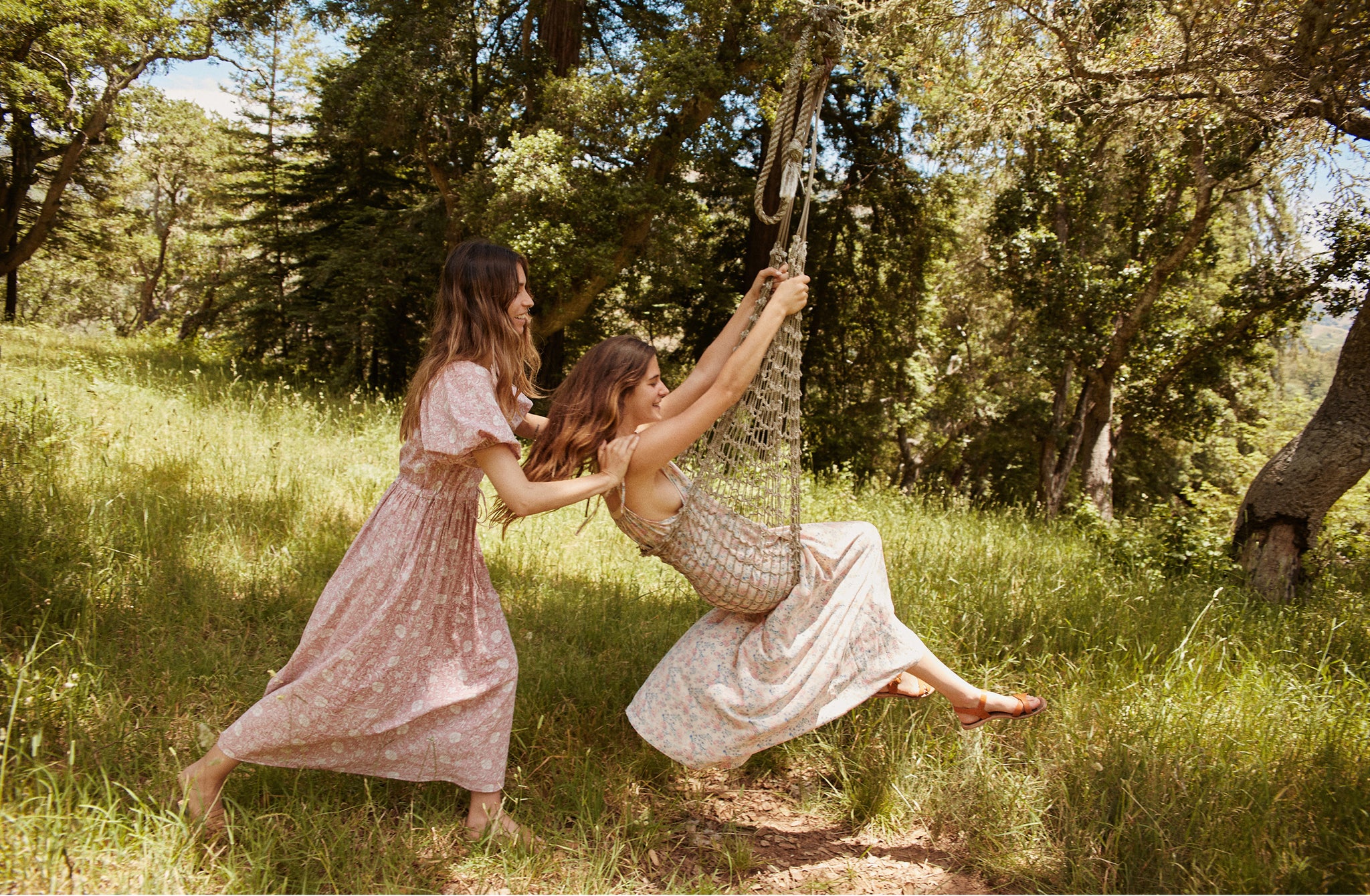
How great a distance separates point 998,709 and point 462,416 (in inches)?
77.4

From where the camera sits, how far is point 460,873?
2348 mm

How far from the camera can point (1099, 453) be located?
46.8 ft

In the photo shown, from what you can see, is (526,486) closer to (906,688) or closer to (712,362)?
(712,362)

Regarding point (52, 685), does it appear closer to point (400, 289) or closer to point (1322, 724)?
point (1322, 724)

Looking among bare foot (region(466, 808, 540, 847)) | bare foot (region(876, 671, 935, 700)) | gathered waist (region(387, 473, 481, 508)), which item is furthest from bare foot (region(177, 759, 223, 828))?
bare foot (region(876, 671, 935, 700))

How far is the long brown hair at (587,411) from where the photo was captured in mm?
2490

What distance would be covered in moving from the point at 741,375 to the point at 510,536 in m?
2.97

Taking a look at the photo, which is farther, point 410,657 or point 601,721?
point 601,721

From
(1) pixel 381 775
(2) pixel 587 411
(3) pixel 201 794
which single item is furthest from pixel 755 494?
(3) pixel 201 794

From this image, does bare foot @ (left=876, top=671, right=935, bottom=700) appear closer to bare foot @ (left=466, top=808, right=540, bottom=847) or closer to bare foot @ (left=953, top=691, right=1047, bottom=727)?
bare foot @ (left=953, top=691, right=1047, bottom=727)

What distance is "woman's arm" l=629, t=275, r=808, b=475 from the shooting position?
2365 millimetres

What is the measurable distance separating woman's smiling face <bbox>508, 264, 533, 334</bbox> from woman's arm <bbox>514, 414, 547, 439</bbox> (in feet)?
1.10

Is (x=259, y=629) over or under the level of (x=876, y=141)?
under

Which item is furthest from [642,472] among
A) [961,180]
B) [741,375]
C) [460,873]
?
[961,180]
